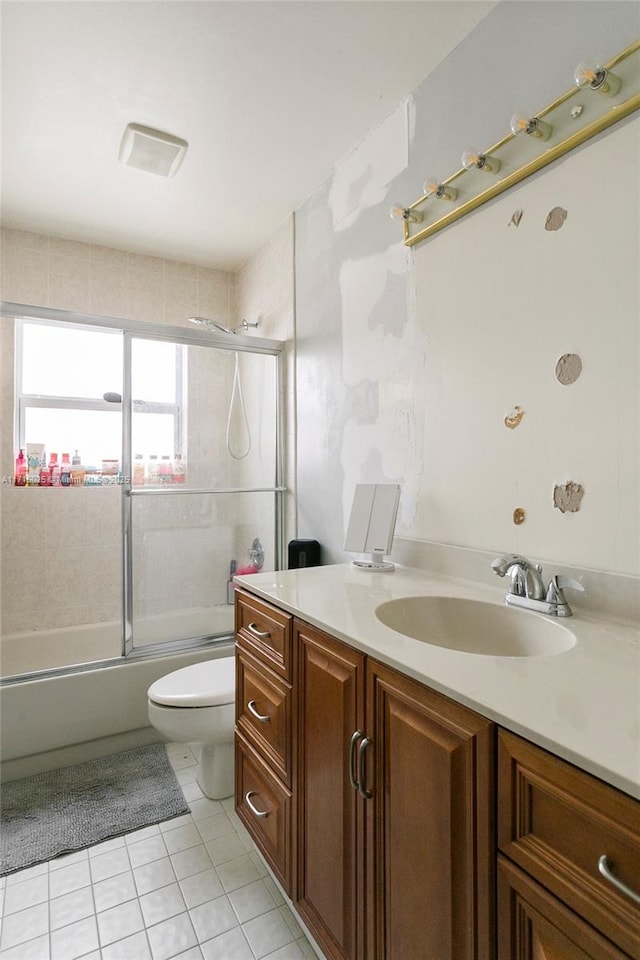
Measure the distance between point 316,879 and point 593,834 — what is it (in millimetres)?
828

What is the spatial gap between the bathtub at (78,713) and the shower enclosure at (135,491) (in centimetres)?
6

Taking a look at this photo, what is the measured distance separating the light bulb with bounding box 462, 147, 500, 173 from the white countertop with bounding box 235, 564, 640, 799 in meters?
1.16

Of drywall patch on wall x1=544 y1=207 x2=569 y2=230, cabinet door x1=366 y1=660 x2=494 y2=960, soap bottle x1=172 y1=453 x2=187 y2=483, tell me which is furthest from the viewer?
soap bottle x1=172 y1=453 x2=187 y2=483

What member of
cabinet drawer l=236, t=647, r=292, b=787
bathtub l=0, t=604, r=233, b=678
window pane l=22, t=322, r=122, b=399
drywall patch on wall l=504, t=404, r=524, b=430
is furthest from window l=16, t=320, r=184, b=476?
drywall patch on wall l=504, t=404, r=524, b=430

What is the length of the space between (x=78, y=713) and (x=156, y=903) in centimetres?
92

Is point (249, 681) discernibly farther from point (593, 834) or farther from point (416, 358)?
point (416, 358)

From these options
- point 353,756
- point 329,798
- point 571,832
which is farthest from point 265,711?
point 571,832

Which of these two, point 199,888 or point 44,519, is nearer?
point 199,888

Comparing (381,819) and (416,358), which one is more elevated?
(416,358)

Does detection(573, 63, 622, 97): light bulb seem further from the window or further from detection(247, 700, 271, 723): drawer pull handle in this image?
the window

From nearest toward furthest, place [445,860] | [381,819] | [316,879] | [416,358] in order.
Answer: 1. [445,860]
2. [381,819]
3. [316,879]
4. [416,358]

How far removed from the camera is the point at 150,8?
1.40 m

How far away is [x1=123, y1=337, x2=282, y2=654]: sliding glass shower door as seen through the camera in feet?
7.47

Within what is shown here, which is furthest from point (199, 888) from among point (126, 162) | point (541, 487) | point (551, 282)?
point (126, 162)
